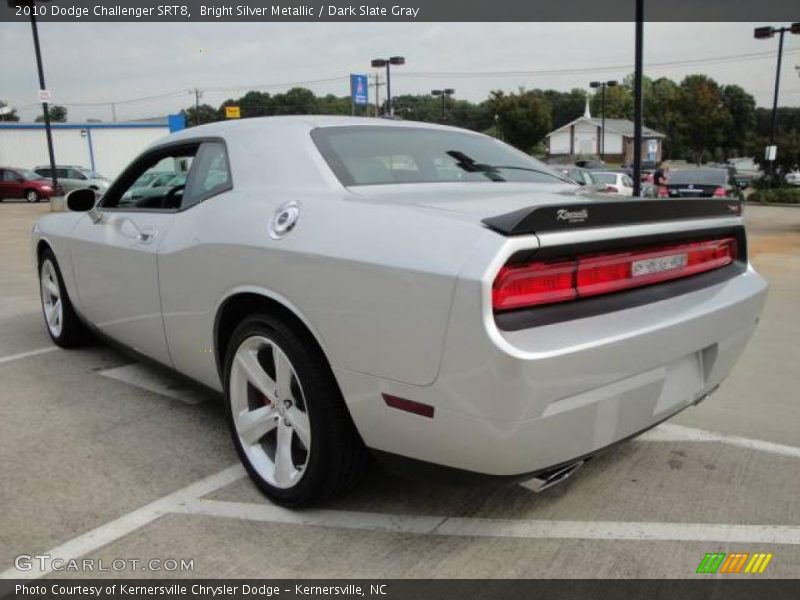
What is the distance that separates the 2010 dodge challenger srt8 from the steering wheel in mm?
25

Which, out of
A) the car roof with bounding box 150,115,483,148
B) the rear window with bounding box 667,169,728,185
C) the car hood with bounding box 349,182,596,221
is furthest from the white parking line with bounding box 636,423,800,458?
the rear window with bounding box 667,169,728,185

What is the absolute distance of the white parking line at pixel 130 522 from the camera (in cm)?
248

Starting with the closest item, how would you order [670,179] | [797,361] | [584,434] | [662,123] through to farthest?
1. [584,434]
2. [797,361]
3. [670,179]
4. [662,123]

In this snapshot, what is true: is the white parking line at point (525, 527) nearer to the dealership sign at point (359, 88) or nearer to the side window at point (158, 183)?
the side window at point (158, 183)

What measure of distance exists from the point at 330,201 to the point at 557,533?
1536mm

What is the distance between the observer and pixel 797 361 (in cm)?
497

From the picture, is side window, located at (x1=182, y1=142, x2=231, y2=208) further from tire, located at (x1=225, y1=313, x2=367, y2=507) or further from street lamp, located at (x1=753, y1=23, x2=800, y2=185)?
street lamp, located at (x1=753, y1=23, x2=800, y2=185)

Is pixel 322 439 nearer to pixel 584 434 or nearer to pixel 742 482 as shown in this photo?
pixel 584 434

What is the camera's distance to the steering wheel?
3611 mm

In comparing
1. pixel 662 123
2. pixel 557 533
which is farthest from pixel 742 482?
pixel 662 123

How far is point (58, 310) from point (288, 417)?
310 cm

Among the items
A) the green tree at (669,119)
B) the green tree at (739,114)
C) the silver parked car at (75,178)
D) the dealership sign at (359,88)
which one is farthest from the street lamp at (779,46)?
the green tree at (739,114)

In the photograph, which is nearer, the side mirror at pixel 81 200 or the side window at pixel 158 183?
the side window at pixel 158 183

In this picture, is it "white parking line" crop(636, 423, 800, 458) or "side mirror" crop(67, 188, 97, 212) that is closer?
"white parking line" crop(636, 423, 800, 458)
